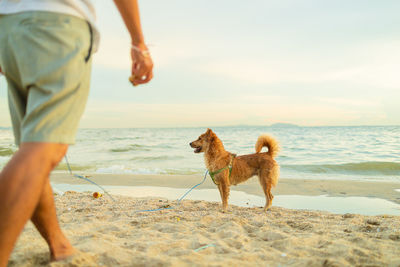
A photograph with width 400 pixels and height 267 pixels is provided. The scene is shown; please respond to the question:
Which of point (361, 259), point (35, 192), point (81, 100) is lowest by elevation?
point (361, 259)

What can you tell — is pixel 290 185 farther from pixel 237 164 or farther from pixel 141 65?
pixel 141 65

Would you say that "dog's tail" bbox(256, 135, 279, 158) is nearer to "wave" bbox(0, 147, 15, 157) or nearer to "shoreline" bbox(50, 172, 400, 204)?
"shoreline" bbox(50, 172, 400, 204)

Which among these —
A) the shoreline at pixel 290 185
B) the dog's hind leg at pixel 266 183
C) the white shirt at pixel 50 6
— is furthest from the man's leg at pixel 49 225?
the shoreline at pixel 290 185

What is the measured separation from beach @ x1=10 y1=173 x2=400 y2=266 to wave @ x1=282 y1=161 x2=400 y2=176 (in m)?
5.30

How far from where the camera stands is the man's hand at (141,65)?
1.56m

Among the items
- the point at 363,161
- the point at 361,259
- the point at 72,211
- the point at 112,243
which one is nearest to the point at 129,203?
the point at 72,211

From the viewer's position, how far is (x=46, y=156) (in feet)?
3.84

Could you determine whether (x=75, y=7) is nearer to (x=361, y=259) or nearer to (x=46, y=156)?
(x=46, y=156)

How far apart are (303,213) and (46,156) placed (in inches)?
154

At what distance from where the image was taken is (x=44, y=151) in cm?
116

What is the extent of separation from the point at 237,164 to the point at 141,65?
387 cm

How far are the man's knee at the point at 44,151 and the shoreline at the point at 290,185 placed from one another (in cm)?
506

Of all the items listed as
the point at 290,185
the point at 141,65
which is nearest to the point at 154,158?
the point at 290,185

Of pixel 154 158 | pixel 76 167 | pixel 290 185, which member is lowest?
pixel 76 167
